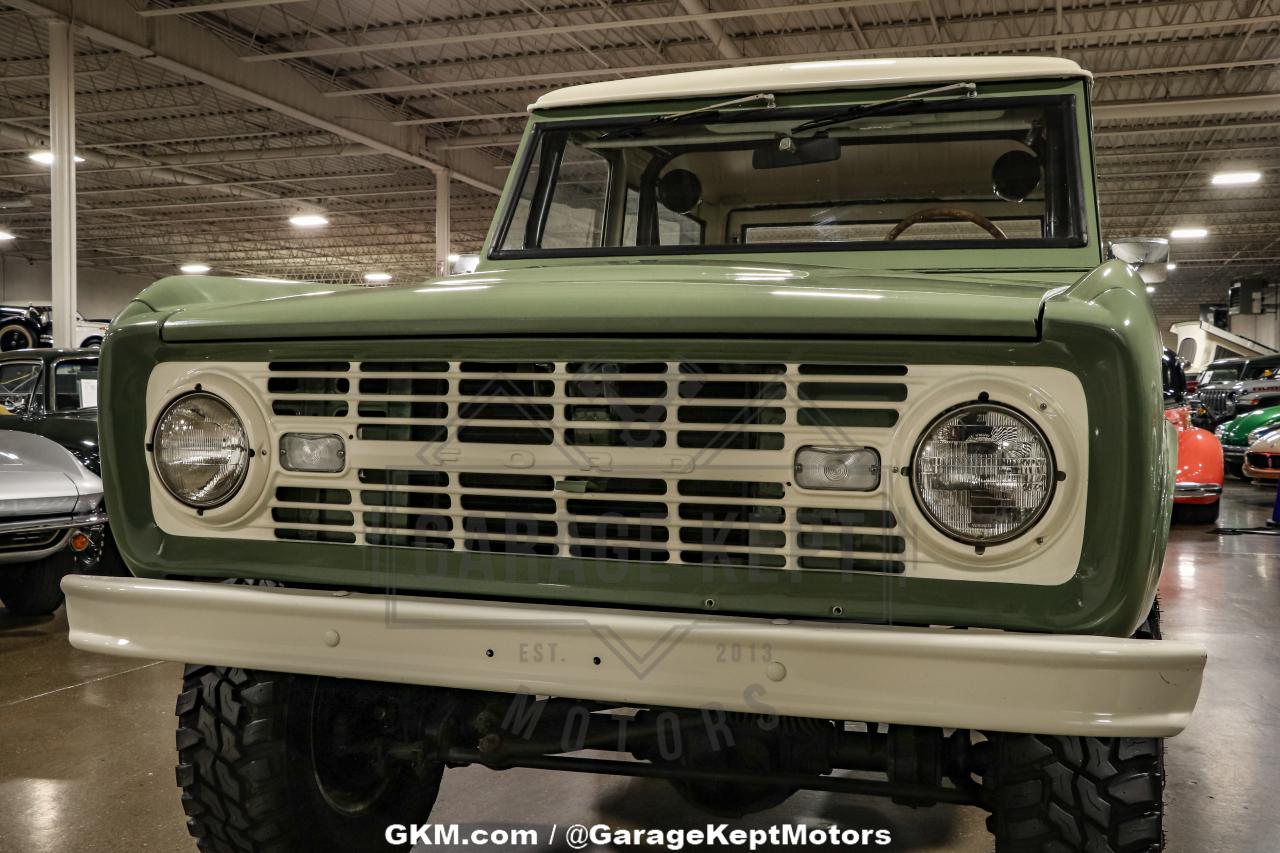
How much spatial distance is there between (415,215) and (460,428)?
23607 millimetres

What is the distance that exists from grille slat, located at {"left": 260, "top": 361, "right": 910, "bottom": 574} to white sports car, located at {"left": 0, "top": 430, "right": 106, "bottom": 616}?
396 cm

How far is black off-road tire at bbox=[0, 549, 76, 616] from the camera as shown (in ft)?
18.5

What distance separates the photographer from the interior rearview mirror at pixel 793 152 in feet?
9.48

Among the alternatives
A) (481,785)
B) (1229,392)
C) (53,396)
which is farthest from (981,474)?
(1229,392)

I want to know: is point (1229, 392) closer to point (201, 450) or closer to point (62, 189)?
point (62, 189)

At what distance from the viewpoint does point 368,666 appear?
5.98 feet

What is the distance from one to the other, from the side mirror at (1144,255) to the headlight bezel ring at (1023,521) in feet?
5.12

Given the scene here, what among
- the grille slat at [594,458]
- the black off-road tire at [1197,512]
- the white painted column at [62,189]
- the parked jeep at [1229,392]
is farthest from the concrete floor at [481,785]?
the parked jeep at [1229,392]

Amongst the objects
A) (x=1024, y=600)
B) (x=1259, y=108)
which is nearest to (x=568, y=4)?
(x=1259, y=108)

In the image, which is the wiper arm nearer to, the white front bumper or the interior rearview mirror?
the interior rearview mirror

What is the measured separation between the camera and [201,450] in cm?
201

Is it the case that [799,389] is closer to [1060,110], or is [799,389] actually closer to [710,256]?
[710,256]

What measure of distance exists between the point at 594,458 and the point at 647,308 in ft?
0.87

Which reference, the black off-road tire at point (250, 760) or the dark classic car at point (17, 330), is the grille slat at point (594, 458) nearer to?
the black off-road tire at point (250, 760)
